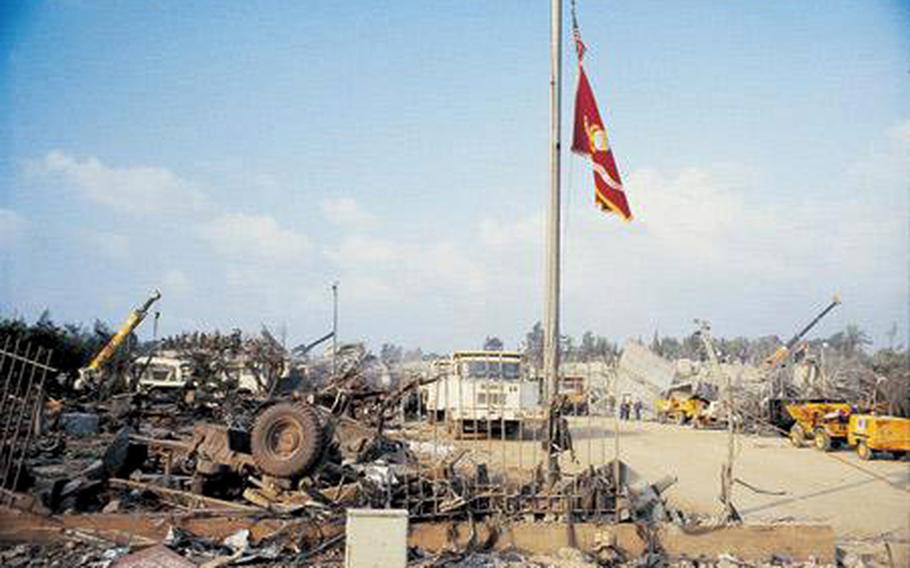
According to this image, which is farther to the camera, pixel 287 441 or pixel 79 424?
pixel 79 424

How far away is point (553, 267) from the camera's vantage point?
10438 mm

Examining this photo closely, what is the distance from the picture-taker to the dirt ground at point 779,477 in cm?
1063

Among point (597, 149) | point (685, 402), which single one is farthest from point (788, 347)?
point (597, 149)

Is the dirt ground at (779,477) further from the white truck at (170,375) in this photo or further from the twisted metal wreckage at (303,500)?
the white truck at (170,375)

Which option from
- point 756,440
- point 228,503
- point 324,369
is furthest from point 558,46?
point 324,369

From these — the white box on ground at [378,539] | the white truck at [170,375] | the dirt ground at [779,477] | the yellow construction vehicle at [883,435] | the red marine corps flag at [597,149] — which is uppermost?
the red marine corps flag at [597,149]

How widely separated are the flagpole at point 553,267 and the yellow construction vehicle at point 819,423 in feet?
48.1

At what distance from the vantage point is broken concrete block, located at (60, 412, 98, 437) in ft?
60.5

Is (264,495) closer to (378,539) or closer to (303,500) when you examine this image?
(303,500)

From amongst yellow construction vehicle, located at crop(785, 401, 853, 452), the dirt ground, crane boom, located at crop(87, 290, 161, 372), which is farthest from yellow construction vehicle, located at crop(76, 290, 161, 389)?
yellow construction vehicle, located at crop(785, 401, 853, 452)

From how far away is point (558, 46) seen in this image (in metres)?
11.1

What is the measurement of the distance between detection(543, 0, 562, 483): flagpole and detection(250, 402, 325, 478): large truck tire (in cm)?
307

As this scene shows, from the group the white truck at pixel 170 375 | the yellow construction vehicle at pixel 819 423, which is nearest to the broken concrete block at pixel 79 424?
the white truck at pixel 170 375

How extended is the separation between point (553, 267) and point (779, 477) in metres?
8.88
